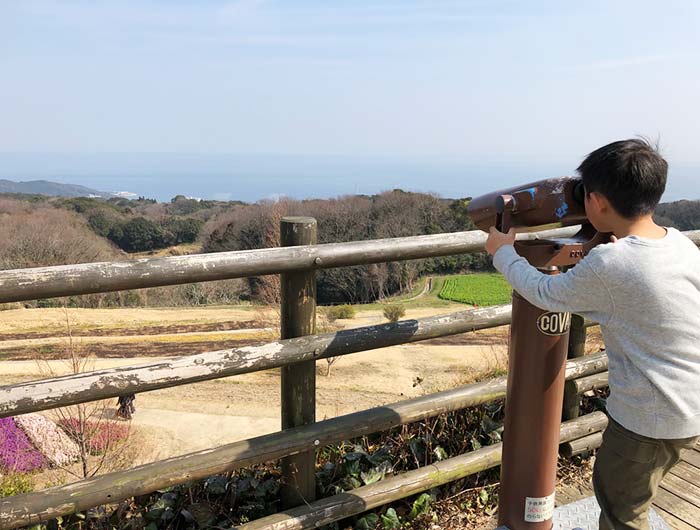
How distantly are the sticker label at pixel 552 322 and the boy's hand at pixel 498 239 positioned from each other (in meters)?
0.32

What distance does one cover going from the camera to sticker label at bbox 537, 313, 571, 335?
7.23 feet

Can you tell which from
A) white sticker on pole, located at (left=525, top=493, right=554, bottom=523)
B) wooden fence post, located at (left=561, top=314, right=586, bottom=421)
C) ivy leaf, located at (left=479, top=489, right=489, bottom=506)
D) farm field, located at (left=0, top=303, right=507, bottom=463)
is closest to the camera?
white sticker on pole, located at (left=525, top=493, right=554, bottom=523)

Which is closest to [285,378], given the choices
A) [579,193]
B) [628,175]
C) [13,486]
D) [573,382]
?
[579,193]

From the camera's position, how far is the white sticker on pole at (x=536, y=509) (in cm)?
237

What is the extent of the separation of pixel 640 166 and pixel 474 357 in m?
15.9

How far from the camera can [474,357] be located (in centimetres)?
1716

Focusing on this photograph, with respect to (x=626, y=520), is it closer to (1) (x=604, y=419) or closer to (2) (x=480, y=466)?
(2) (x=480, y=466)

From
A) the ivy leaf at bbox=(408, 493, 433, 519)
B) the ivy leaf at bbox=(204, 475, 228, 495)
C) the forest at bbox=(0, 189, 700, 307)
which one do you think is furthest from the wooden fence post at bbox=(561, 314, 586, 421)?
the forest at bbox=(0, 189, 700, 307)

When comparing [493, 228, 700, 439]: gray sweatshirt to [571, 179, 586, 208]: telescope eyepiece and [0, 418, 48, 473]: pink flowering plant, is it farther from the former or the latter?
[0, 418, 48, 473]: pink flowering plant

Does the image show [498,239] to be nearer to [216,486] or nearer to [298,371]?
[298,371]

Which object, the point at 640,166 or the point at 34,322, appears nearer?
the point at 640,166

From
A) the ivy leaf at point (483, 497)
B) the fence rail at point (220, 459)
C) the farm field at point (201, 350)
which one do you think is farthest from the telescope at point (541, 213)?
the farm field at point (201, 350)

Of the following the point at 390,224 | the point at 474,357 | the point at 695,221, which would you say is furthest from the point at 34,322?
the point at 695,221

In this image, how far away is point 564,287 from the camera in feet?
6.16
